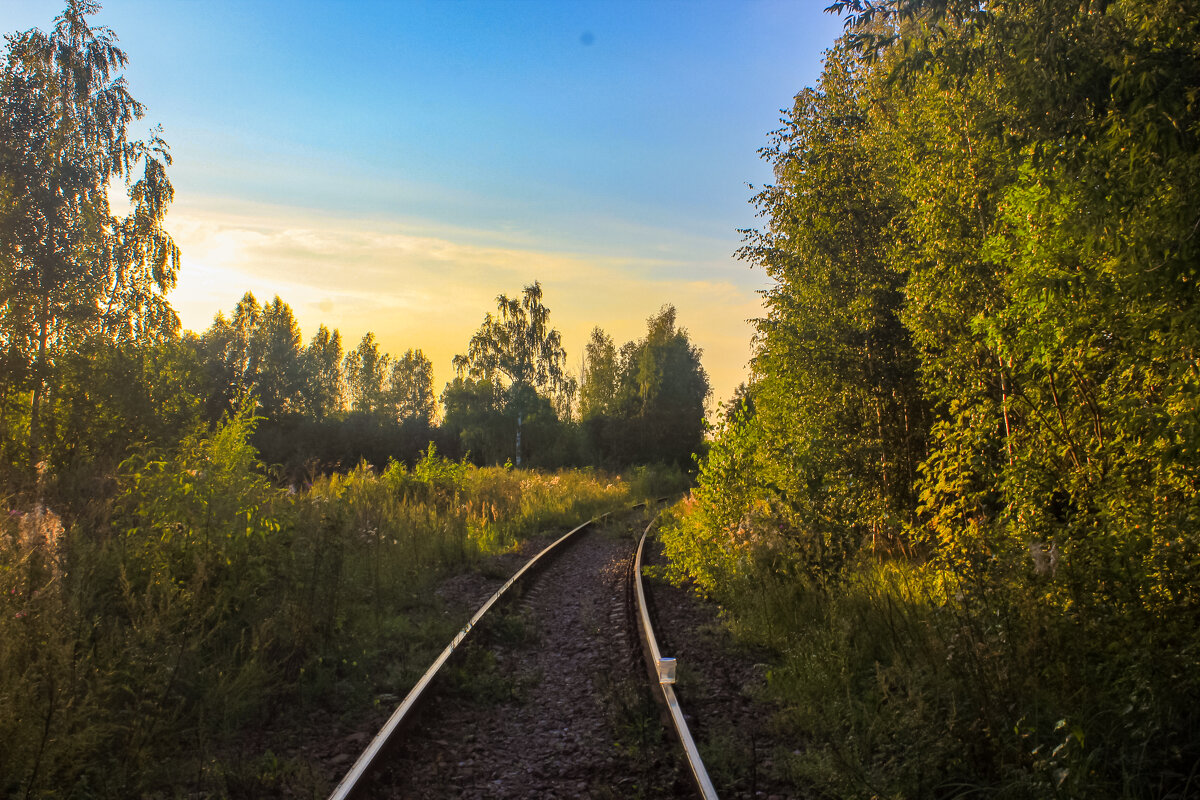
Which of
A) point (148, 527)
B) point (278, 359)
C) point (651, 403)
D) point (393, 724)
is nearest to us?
point (393, 724)

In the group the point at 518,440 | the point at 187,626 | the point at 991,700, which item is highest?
the point at 518,440

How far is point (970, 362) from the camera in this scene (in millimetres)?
6422

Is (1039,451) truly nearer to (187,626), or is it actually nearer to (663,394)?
(187,626)

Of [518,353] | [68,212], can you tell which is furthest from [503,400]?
[68,212]

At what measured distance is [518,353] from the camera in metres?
45.9

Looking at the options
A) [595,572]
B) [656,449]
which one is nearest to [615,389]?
[656,449]

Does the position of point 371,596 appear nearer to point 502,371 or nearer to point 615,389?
point 502,371

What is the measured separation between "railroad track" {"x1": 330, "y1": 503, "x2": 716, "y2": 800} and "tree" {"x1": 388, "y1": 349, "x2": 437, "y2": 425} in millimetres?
79235

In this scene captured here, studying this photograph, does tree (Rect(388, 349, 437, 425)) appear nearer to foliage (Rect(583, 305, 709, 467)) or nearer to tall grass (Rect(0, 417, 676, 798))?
foliage (Rect(583, 305, 709, 467))

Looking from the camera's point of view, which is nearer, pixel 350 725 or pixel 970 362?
pixel 350 725

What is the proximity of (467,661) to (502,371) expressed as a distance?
40.3 metres

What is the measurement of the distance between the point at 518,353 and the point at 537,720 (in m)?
41.4

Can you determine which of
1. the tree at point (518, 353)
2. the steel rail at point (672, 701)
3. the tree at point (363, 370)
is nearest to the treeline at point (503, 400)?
the tree at point (518, 353)

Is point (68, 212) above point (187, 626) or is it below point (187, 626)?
above
